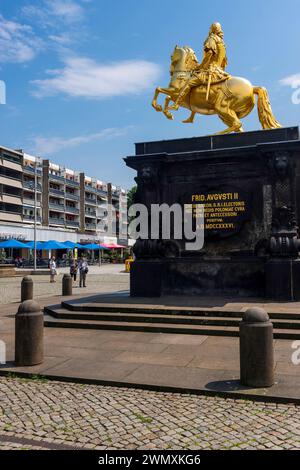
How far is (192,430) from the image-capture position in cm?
444

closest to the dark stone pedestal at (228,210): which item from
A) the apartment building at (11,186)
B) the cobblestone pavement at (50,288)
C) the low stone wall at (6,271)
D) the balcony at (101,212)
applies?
the cobblestone pavement at (50,288)

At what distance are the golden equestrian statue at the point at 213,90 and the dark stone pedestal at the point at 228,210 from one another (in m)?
1.06

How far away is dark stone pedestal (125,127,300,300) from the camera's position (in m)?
11.9

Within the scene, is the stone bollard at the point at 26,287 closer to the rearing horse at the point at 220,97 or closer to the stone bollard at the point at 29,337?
the rearing horse at the point at 220,97

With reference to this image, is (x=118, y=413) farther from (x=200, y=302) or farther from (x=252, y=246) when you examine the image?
(x=252, y=246)

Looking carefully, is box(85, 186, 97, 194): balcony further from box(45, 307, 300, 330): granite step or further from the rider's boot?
box(45, 307, 300, 330): granite step

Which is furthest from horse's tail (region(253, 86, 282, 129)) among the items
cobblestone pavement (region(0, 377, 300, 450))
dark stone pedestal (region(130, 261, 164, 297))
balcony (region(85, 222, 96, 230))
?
balcony (region(85, 222, 96, 230))

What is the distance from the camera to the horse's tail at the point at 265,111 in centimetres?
1327

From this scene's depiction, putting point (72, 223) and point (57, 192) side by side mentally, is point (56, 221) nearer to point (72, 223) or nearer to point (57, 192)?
point (57, 192)

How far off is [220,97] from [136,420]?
37.2ft

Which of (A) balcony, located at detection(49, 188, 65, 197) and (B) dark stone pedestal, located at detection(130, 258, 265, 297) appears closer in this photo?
(B) dark stone pedestal, located at detection(130, 258, 265, 297)

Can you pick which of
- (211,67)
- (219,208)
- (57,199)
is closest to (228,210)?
(219,208)

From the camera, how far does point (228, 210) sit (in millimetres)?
12812

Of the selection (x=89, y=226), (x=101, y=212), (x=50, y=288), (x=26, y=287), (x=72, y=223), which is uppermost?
(x=101, y=212)
